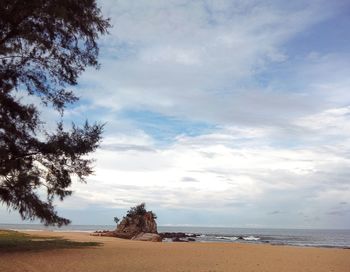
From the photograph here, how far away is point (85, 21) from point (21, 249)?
10491mm

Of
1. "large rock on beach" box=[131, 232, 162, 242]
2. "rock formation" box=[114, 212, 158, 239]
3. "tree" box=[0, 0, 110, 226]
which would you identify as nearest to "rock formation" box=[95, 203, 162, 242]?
"rock formation" box=[114, 212, 158, 239]

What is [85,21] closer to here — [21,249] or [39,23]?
[39,23]

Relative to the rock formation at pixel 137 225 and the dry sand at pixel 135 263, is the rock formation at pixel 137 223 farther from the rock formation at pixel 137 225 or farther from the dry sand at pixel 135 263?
the dry sand at pixel 135 263

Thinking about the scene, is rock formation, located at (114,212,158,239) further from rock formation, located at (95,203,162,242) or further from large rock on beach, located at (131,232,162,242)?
large rock on beach, located at (131,232,162,242)

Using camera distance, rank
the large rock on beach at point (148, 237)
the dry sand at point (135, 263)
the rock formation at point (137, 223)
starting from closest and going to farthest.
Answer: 1. the dry sand at point (135, 263)
2. the large rock on beach at point (148, 237)
3. the rock formation at point (137, 223)

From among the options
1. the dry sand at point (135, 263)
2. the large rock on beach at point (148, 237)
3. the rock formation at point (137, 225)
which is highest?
the rock formation at point (137, 225)

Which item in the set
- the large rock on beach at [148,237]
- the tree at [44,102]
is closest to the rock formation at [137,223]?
the large rock on beach at [148,237]

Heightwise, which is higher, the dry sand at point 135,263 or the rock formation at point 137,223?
the rock formation at point 137,223

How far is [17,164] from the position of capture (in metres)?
19.9

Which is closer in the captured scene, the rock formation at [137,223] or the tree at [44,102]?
the tree at [44,102]

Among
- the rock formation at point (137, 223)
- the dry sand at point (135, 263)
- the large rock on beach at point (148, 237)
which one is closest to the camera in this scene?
the dry sand at point (135, 263)

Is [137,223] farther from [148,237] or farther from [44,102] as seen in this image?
[44,102]

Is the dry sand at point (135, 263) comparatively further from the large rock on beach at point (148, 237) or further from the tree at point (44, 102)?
the large rock on beach at point (148, 237)

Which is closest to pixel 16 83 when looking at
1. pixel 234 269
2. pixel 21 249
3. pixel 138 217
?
pixel 21 249
